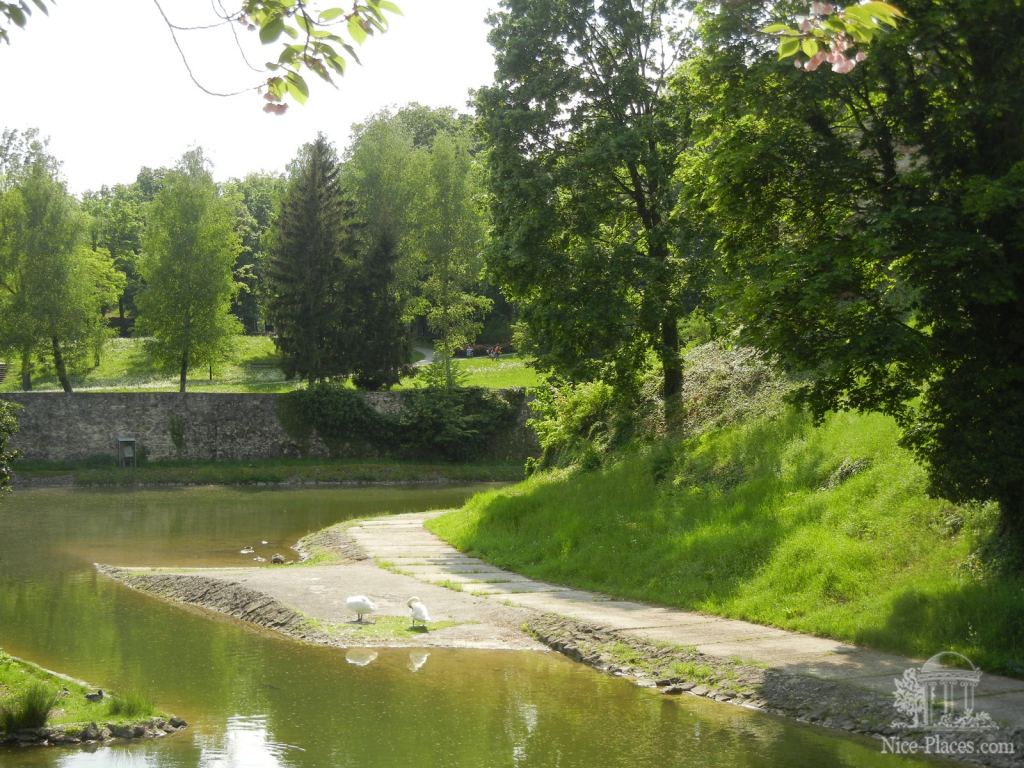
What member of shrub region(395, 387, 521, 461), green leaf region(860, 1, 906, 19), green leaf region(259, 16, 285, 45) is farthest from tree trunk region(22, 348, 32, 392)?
green leaf region(860, 1, 906, 19)

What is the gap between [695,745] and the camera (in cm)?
978

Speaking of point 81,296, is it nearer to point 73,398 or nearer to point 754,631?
point 73,398

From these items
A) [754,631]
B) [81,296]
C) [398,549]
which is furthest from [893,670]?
[81,296]

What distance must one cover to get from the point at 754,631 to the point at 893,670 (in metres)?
2.59

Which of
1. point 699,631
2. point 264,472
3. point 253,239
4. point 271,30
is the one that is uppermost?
point 253,239

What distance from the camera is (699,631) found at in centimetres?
1381

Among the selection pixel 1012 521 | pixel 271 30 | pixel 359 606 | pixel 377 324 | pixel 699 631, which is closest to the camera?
pixel 271 30

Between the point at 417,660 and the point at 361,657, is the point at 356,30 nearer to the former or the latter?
the point at 417,660

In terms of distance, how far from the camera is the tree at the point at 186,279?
56.2 m

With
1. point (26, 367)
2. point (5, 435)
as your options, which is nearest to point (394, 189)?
point (26, 367)

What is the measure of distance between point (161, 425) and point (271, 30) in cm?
4652

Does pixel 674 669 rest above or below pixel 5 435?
below

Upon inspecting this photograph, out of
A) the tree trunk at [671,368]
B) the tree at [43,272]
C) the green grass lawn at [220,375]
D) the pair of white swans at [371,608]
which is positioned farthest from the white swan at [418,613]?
the tree at [43,272]

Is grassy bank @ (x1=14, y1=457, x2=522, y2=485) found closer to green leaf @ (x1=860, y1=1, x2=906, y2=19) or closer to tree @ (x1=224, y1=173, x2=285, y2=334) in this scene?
tree @ (x1=224, y1=173, x2=285, y2=334)
